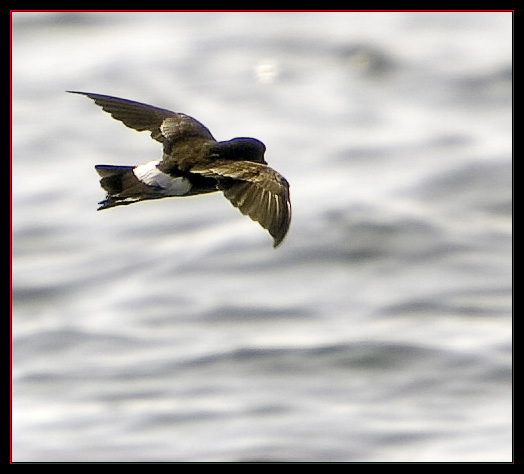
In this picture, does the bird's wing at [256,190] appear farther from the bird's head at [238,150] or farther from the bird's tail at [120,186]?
the bird's tail at [120,186]

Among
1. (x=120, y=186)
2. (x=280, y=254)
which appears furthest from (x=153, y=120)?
(x=280, y=254)

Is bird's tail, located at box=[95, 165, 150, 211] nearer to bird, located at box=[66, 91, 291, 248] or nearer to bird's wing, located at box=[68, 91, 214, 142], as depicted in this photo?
bird, located at box=[66, 91, 291, 248]

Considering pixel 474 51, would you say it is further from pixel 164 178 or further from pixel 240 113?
pixel 164 178

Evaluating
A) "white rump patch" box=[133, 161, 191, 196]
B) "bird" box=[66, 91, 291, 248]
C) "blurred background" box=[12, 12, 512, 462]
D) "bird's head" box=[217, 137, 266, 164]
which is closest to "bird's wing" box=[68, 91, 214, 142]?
"bird" box=[66, 91, 291, 248]

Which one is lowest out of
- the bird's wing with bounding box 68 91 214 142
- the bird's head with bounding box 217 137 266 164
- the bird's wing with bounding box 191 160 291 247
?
the bird's wing with bounding box 191 160 291 247

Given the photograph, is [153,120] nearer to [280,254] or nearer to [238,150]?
[238,150]

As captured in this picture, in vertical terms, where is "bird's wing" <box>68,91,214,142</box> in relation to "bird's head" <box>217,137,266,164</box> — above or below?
above

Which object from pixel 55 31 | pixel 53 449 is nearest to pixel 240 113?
pixel 55 31
